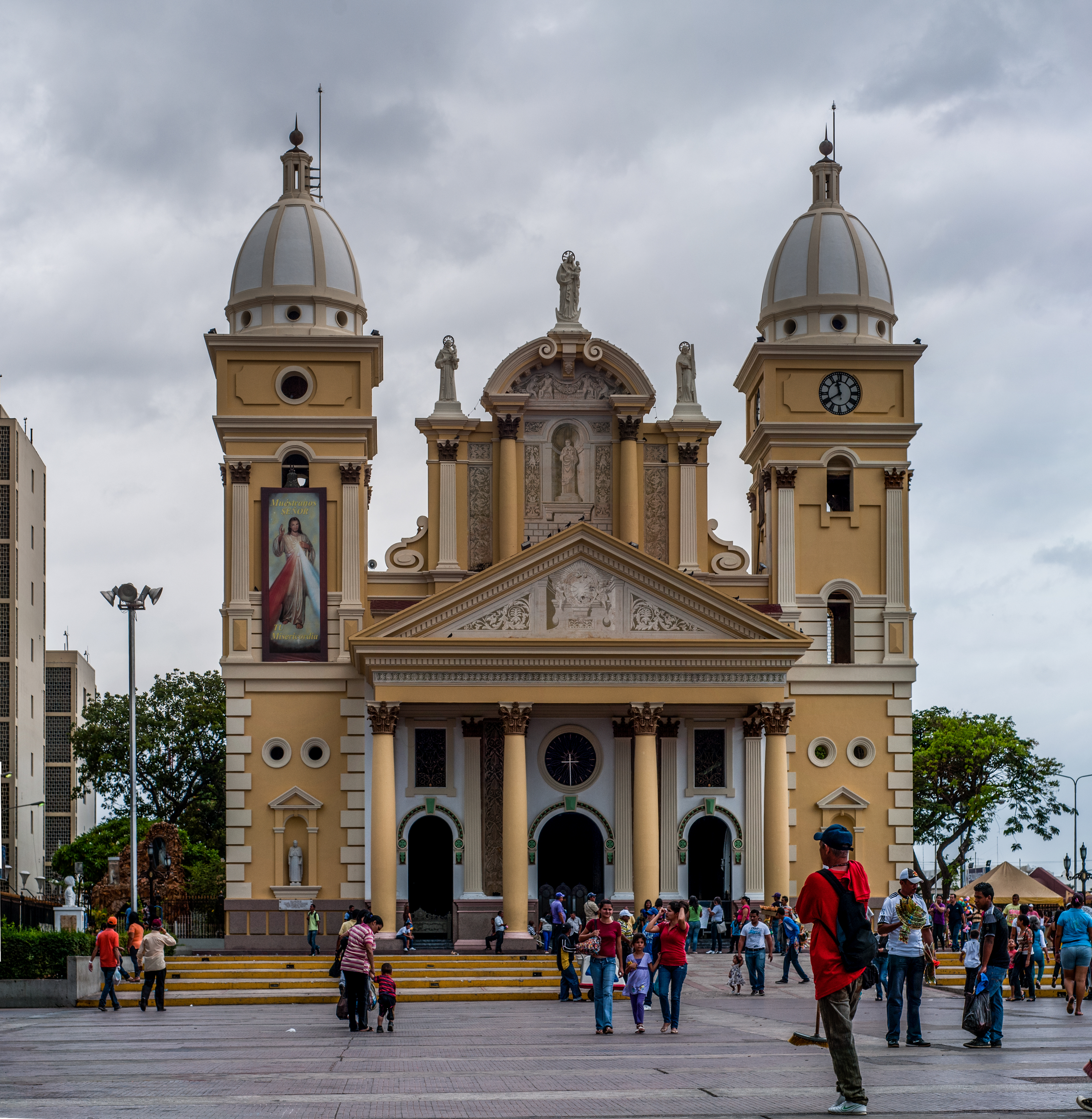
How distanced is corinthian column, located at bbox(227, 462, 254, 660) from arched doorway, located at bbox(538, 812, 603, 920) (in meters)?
9.73

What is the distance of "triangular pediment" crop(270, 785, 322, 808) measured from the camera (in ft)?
163

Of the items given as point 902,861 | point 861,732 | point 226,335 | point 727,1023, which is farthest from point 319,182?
point 727,1023

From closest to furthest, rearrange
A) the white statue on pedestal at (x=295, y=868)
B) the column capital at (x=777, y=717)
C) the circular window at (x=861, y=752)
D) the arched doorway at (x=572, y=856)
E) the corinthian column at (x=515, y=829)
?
the corinthian column at (x=515, y=829) < the column capital at (x=777, y=717) < the white statue on pedestal at (x=295, y=868) < the arched doorway at (x=572, y=856) < the circular window at (x=861, y=752)

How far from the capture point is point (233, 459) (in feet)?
168

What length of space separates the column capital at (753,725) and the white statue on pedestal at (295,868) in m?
12.7

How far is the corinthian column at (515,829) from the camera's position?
154 ft

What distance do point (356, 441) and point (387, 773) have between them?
9751mm

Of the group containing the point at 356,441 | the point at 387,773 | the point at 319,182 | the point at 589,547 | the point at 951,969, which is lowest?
the point at 951,969

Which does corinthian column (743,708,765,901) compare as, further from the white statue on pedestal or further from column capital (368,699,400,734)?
the white statue on pedestal

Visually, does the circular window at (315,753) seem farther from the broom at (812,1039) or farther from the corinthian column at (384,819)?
the broom at (812,1039)

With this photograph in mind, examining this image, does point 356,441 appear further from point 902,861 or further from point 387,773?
point 902,861

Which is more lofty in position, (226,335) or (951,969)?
(226,335)

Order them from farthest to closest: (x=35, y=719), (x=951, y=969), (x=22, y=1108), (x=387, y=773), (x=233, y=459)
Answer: (x=35, y=719), (x=233, y=459), (x=387, y=773), (x=951, y=969), (x=22, y=1108)

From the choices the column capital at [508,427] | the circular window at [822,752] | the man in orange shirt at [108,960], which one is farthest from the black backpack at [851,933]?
the column capital at [508,427]
